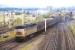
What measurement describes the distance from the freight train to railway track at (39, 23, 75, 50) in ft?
0.27

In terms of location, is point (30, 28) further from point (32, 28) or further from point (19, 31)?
point (19, 31)

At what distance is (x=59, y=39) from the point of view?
179 centimetres

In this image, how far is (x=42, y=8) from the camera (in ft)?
5.91

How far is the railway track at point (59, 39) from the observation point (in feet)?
5.79

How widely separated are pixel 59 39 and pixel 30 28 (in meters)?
0.38

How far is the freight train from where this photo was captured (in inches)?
67.9

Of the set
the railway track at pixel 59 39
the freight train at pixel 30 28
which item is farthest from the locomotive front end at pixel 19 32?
the railway track at pixel 59 39

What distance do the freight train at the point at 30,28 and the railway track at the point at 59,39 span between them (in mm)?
81

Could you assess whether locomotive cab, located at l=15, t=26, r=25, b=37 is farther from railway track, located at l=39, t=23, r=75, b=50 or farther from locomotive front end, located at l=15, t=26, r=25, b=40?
railway track, located at l=39, t=23, r=75, b=50

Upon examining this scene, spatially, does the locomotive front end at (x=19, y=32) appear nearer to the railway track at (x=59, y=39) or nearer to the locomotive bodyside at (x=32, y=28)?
the locomotive bodyside at (x=32, y=28)

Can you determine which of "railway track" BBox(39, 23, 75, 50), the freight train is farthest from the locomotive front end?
"railway track" BBox(39, 23, 75, 50)

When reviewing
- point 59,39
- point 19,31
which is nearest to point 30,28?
point 19,31
